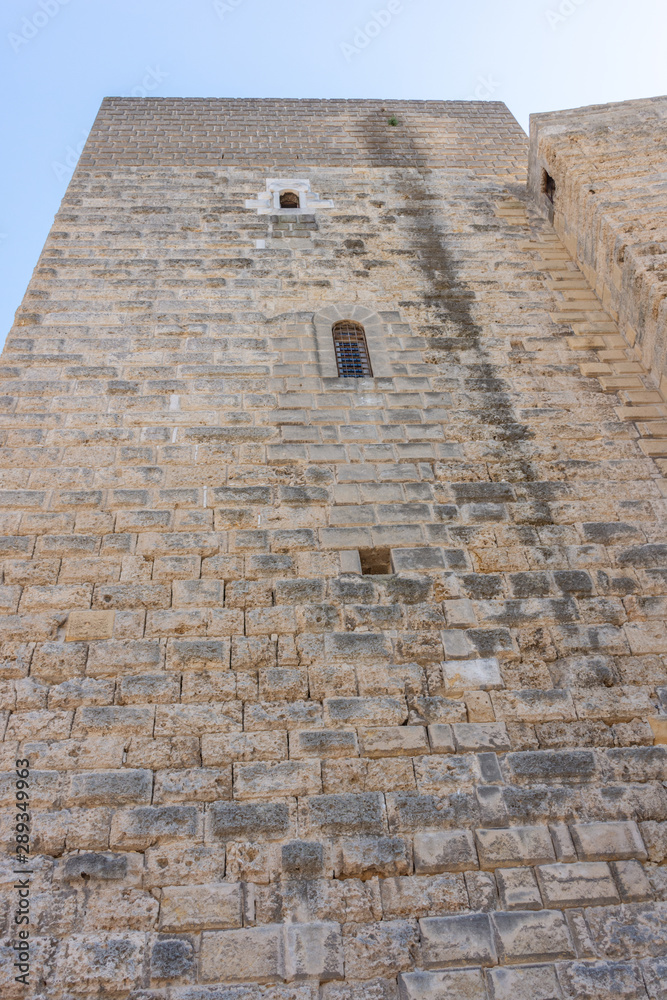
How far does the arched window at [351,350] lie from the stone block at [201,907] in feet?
9.99

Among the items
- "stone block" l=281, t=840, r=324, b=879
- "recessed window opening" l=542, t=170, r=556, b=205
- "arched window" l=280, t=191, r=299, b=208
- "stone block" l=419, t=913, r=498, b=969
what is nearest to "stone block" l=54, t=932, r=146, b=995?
"stone block" l=281, t=840, r=324, b=879

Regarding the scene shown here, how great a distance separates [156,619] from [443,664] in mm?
1330

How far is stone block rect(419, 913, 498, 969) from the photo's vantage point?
257 cm

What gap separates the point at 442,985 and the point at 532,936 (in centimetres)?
37

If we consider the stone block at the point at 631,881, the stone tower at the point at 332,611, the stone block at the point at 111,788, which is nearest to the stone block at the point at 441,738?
the stone tower at the point at 332,611

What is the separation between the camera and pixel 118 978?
249cm

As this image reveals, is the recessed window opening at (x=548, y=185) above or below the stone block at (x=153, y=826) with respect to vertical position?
above

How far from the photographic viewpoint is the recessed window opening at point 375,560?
379cm

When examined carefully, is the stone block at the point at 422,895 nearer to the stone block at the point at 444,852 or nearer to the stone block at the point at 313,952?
the stone block at the point at 444,852

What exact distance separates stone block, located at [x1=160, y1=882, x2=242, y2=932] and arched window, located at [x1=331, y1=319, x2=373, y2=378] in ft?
9.99

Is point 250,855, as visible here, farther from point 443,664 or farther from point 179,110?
point 179,110

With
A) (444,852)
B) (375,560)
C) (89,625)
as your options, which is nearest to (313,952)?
(444,852)

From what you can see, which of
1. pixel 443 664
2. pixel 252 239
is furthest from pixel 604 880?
pixel 252 239

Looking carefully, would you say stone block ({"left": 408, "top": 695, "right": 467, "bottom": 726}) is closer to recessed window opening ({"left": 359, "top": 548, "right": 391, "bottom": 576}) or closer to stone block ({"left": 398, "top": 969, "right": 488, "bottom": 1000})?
recessed window opening ({"left": 359, "top": 548, "right": 391, "bottom": 576})
